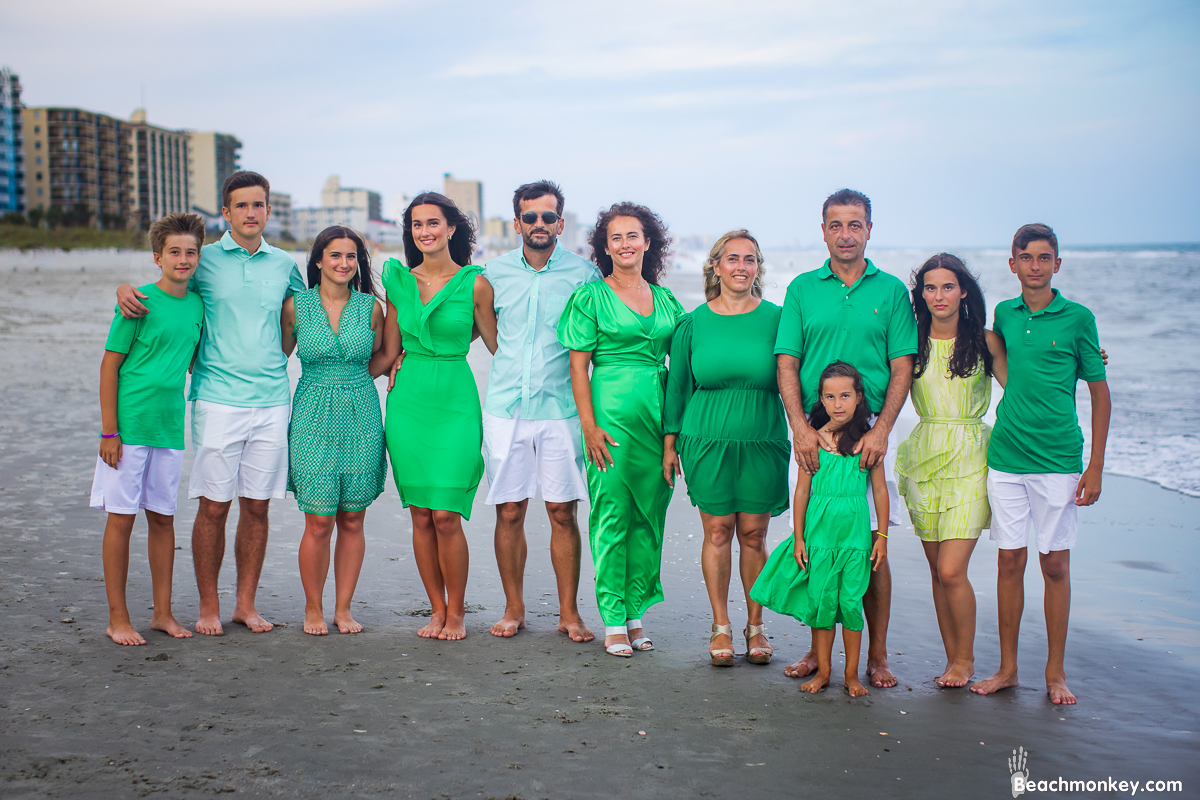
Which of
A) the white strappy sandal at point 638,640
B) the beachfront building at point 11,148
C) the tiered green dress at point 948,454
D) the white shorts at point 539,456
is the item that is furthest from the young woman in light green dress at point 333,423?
the beachfront building at point 11,148

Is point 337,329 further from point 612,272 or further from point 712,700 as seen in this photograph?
point 712,700

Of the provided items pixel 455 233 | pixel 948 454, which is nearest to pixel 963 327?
pixel 948 454

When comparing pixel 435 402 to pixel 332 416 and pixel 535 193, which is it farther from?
pixel 535 193

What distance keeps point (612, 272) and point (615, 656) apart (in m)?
1.86

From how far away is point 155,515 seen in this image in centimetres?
436

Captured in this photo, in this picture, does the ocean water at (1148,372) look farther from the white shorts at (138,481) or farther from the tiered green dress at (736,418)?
the white shorts at (138,481)

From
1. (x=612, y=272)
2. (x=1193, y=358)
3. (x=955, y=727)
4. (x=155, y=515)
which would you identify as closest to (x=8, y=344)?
(x=155, y=515)

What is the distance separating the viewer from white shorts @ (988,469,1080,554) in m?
3.91

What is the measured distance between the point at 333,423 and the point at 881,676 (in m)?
2.74

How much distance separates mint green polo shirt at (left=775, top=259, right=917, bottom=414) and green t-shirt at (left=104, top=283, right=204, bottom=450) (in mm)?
2739

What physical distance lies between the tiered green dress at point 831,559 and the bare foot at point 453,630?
4.72 feet

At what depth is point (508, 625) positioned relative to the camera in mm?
4535

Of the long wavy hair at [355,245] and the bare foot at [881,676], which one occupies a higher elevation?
the long wavy hair at [355,245]

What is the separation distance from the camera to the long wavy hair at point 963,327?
404cm
